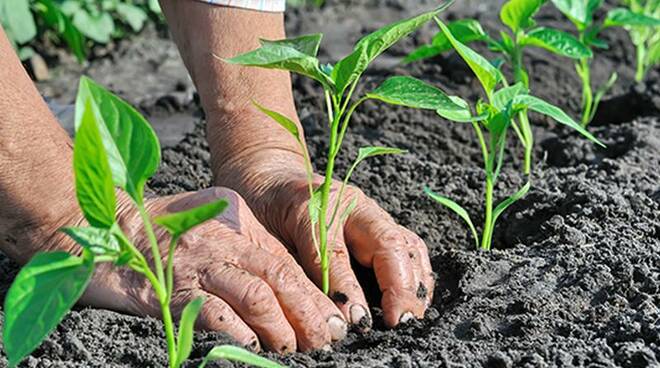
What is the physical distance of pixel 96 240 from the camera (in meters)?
1.42

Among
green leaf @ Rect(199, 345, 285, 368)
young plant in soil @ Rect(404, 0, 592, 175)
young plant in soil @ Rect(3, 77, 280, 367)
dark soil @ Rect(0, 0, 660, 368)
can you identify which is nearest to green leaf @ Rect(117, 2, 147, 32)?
dark soil @ Rect(0, 0, 660, 368)

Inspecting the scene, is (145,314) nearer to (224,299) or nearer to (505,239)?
(224,299)

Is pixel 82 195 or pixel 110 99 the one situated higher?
pixel 110 99

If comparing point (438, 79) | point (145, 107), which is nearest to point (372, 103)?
point (438, 79)

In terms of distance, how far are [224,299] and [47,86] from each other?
2.41 metres

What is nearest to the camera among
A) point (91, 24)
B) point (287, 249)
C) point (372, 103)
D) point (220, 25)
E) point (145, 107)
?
point (287, 249)

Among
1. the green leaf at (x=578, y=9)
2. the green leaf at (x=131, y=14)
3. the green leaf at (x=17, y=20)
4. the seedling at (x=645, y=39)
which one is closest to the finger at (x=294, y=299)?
the green leaf at (x=578, y=9)

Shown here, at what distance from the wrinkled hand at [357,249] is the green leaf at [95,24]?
2204 mm

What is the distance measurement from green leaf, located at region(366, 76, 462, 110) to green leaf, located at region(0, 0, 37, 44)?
232cm

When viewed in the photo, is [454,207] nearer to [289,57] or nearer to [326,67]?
[326,67]

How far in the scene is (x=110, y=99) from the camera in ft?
4.68

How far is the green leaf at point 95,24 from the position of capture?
4.12m

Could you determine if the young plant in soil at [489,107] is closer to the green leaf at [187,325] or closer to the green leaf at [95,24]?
the green leaf at [187,325]

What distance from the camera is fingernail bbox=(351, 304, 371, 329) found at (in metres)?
1.94
